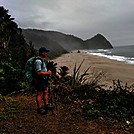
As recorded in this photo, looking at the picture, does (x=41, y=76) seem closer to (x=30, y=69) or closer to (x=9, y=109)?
(x=30, y=69)

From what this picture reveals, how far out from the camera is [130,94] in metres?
7.79

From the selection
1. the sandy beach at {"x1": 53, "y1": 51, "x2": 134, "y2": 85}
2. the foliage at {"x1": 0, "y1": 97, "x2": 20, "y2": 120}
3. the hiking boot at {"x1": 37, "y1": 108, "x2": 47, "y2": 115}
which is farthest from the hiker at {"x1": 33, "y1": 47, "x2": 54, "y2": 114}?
the sandy beach at {"x1": 53, "y1": 51, "x2": 134, "y2": 85}

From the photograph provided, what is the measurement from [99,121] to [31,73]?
6.06 feet

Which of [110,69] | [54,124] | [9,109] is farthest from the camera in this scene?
[110,69]

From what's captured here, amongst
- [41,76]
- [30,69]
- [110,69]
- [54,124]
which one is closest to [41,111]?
[54,124]

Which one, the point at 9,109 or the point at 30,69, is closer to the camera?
the point at 30,69

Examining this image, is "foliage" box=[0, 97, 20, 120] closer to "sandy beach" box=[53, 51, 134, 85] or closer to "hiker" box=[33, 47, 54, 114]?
"hiker" box=[33, 47, 54, 114]

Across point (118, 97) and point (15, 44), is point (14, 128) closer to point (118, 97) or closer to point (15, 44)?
Answer: point (118, 97)

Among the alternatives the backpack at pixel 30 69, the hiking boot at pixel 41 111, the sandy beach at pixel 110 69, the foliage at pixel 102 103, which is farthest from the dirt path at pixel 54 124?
the sandy beach at pixel 110 69

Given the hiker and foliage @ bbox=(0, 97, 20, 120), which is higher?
the hiker

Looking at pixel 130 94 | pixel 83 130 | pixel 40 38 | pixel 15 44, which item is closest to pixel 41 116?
pixel 83 130

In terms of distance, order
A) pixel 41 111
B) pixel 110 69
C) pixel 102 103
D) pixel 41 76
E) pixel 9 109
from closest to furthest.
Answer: pixel 41 76, pixel 41 111, pixel 9 109, pixel 102 103, pixel 110 69

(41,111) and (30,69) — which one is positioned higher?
(30,69)

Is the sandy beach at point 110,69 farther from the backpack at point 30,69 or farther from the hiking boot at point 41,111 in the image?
the backpack at point 30,69
